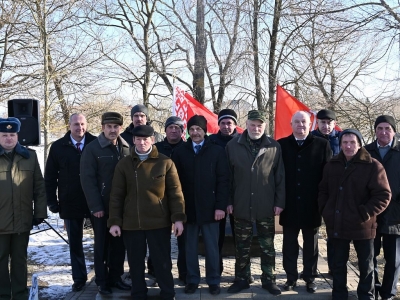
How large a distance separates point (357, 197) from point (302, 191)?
629 millimetres

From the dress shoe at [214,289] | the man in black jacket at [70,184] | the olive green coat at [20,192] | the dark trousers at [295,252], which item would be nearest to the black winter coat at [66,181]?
the man in black jacket at [70,184]

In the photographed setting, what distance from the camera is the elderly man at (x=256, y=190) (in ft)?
15.2

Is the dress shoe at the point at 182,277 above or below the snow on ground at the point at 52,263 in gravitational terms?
above

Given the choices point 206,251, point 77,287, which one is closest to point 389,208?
point 206,251

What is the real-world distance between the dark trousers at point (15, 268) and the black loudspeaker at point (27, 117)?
3.07 meters

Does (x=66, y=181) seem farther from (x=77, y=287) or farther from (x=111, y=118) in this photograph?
(x=77, y=287)

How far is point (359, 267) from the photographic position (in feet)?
14.5

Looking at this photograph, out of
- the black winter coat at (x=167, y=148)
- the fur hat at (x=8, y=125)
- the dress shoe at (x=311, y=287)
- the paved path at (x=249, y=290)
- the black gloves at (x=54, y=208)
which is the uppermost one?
the fur hat at (x=8, y=125)

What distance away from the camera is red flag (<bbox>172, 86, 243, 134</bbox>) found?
7.92m

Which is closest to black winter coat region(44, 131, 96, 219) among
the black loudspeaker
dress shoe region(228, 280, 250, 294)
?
dress shoe region(228, 280, 250, 294)

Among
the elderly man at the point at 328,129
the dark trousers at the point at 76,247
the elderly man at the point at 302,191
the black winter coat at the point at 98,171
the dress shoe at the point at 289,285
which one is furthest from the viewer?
the elderly man at the point at 328,129

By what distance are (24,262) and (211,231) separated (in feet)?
6.87

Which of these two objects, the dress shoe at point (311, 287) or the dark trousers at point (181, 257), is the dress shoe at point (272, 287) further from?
the dark trousers at point (181, 257)

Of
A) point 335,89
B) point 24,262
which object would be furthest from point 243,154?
point 335,89
